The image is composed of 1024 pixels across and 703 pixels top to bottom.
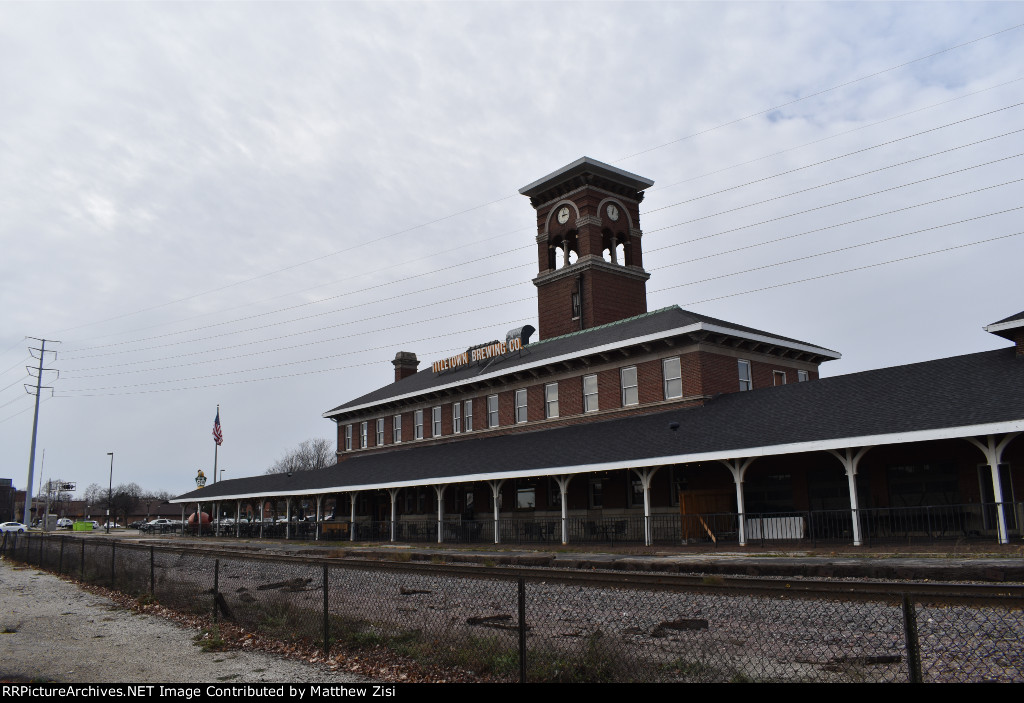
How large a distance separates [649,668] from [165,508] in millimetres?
157871

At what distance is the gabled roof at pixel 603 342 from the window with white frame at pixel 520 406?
1.39 metres

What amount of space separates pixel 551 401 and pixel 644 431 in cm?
927

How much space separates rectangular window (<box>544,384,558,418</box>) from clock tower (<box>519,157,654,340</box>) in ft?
25.1

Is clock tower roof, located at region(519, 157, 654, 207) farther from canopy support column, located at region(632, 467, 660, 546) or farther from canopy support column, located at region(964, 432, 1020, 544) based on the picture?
canopy support column, located at region(964, 432, 1020, 544)

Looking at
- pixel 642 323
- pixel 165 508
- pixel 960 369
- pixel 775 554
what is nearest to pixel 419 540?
pixel 642 323

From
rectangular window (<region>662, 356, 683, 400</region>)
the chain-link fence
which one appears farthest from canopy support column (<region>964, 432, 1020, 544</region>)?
rectangular window (<region>662, 356, 683, 400</region>)

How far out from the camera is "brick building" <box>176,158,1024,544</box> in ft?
76.8

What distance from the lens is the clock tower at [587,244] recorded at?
157 ft

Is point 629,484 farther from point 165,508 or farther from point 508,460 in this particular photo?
point 165,508

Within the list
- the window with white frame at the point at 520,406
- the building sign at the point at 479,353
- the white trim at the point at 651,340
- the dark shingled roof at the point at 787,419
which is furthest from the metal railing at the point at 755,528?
the building sign at the point at 479,353

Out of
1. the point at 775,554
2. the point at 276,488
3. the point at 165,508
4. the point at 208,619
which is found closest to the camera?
the point at 208,619

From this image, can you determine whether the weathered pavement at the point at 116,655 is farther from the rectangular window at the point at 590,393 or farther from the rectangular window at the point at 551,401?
the rectangular window at the point at 551,401

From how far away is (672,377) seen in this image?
3441cm

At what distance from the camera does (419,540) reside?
38156 millimetres
